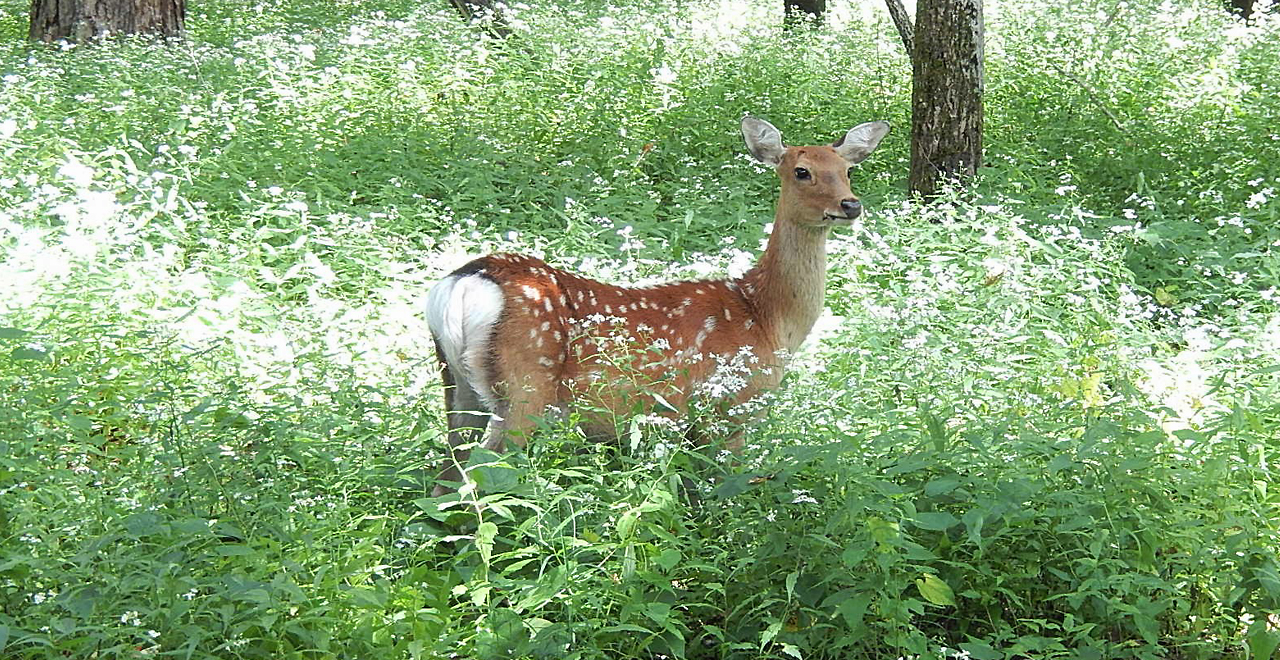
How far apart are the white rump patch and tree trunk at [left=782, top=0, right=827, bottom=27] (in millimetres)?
8657

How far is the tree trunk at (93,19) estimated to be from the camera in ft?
39.1

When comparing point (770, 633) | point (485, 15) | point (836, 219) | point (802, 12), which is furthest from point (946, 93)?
point (802, 12)

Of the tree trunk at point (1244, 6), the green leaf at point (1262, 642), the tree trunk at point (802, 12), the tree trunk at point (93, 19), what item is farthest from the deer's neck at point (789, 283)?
the tree trunk at point (1244, 6)

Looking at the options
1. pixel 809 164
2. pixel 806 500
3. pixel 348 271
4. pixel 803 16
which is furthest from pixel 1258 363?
pixel 803 16

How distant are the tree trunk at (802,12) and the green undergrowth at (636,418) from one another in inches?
124

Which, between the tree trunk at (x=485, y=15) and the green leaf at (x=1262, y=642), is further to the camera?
the tree trunk at (x=485, y=15)

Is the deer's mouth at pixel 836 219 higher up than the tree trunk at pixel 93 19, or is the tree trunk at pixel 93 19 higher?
the deer's mouth at pixel 836 219

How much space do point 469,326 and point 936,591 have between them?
1821 mm

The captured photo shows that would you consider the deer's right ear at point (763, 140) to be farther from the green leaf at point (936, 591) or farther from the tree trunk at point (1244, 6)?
the tree trunk at point (1244, 6)

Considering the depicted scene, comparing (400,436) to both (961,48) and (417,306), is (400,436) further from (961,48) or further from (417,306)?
(961,48)

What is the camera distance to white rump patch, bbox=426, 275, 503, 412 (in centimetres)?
468

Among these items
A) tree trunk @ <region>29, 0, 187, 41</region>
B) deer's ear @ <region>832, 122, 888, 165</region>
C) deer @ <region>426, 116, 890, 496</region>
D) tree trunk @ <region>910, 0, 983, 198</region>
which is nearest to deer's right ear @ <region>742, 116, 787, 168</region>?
deer's ear @ <region>832, 122, 888, 165</region>

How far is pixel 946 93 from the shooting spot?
831cm

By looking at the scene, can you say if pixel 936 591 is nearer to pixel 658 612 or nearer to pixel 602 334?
pixel 658 612
